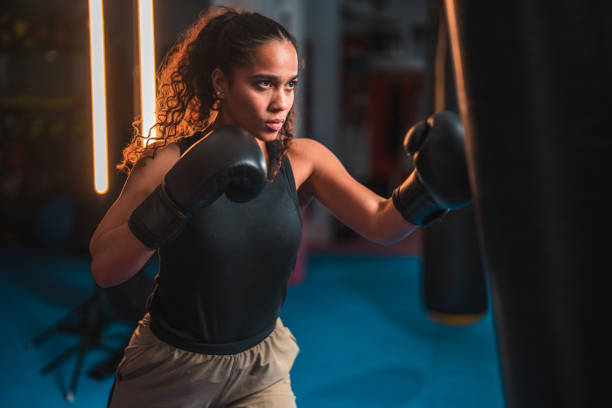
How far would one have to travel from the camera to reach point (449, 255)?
315 centimetres

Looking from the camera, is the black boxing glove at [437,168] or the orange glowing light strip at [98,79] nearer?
the black boxing glove at [437,168]

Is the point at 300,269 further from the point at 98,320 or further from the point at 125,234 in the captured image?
the point at 125,234

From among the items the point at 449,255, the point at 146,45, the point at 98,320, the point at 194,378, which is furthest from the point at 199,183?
the point at 98,320

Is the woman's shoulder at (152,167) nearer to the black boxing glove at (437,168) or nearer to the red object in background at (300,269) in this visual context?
the black boxing glove at (437,168)

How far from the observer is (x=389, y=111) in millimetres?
6488

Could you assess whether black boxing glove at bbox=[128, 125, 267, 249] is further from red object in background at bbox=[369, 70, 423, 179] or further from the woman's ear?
red object in background at bbox=[369, 70, 423, 179]

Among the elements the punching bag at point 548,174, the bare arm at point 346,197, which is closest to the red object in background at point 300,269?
the bare arm at point 346,197

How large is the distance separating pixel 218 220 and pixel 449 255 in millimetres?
2241

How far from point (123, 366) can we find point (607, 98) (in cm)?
111

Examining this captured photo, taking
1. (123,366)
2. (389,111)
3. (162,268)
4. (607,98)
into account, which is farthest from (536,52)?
(389,111)

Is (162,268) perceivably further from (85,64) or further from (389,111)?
(389,111)

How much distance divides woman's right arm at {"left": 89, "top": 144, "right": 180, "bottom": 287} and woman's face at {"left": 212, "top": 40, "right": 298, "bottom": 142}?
0.68 feet

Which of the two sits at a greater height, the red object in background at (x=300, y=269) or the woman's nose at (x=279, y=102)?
the woman's nose at (x=279, y=102)

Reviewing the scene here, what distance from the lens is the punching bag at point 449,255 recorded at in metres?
2.96
